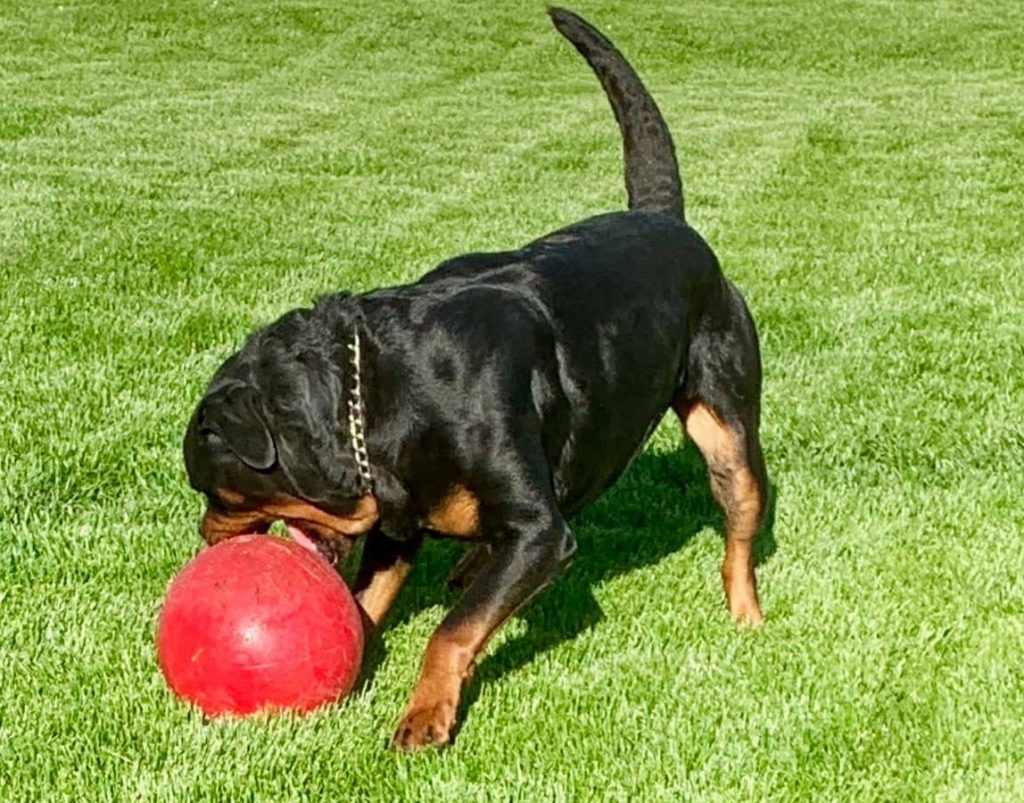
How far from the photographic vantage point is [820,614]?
493 centimetres

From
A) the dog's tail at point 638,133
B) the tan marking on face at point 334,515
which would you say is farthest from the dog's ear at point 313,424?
the dog's tail at point 638,133

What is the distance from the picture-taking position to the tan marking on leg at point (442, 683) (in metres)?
3.88

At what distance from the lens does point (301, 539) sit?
14.3ft

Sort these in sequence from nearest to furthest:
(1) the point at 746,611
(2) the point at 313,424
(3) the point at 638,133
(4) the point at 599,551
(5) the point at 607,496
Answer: (2) the point at 313,424, (1) the point at 746,611, (4) the point at 599,551, (3) the point at 638,133, (5) the point at 607,496

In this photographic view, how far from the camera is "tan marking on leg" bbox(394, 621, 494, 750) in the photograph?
388 cm

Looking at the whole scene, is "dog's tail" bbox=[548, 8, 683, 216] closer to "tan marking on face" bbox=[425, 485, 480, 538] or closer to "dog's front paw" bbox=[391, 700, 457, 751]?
"tan marking on face" bbox=[425, 485, 480, 538]

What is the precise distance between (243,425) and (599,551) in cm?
184

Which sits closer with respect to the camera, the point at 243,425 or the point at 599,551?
the point at 243,425

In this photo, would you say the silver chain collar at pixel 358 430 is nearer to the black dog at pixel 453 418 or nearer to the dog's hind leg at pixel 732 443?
the black dog at pixel 453 418

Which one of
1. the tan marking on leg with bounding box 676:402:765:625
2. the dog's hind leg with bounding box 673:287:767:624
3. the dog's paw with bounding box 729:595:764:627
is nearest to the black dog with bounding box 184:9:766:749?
the dog's hind leg with bounding box 673:287:767:624

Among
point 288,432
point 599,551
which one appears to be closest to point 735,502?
point 599,551

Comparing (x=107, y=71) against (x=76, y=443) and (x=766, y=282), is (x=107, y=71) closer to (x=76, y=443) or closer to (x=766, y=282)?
(x=766, y=282)

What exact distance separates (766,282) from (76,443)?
5.00 meters

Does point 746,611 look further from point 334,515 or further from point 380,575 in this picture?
point 334,515
